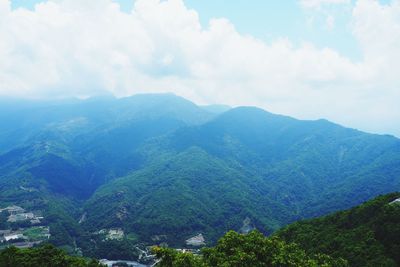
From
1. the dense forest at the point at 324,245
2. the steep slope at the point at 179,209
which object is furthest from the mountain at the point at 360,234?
the steep slope at the point at 179,209

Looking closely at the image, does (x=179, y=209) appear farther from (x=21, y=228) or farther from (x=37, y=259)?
(x=37, y=259)

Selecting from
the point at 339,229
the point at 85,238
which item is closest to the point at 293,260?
the point at 339,229

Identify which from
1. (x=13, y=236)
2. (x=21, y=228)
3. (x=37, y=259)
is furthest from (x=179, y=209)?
(x=37, y=259)

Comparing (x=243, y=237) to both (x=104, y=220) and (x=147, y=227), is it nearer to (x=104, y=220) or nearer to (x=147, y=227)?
(x=147, y=227)

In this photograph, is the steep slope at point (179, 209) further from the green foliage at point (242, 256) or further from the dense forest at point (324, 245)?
the green foliage at point (242, 256)

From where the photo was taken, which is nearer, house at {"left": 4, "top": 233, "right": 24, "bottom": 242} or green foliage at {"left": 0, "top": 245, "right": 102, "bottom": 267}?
green foliage at {"left": 0, "top": 245, "right": 102, "bottom": 267}

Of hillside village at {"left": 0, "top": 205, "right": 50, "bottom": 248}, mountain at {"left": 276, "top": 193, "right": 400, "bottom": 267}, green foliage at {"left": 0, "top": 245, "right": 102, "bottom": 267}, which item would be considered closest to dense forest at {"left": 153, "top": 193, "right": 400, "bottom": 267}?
mountain at {"left": 276, "top": 193, "right": 400, "bottom": 267}

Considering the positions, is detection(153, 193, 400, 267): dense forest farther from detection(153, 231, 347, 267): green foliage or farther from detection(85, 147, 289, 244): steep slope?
detection(85, 147, 289, 244): steep slope
